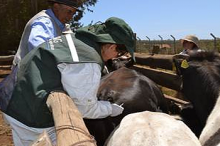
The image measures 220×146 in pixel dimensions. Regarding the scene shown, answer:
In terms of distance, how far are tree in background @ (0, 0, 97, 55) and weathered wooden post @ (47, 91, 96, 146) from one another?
1856 centimetres

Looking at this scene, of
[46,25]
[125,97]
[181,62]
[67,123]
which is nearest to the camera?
[67,123]

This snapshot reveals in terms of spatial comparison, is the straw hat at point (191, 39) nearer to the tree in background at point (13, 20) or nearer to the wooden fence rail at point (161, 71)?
the wooden fence rail at point (161, 71)

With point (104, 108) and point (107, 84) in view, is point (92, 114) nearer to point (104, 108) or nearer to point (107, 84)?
point (104, 108)

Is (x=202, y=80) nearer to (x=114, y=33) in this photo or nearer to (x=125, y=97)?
(x=125, y=97)

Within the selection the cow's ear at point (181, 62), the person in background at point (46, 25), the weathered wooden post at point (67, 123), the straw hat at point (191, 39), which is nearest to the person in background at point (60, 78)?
the weathered wooden post at point (67, 123)

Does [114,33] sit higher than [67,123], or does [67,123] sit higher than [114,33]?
[114,33]

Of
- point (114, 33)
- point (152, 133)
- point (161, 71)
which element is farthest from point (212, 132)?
point (161, 71)

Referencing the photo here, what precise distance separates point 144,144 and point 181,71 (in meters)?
2.72

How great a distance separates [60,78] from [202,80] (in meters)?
2.29

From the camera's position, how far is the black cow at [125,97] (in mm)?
3932

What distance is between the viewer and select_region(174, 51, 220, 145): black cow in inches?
163

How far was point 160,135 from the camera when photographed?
2275 mm

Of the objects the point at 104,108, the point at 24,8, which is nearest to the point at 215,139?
the point at 104,108

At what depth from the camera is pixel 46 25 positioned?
3848mm
